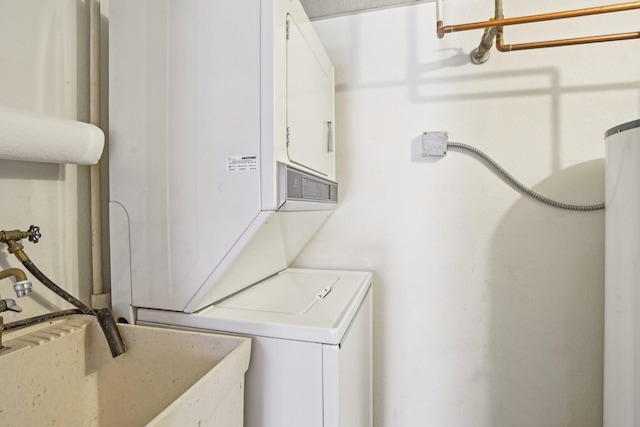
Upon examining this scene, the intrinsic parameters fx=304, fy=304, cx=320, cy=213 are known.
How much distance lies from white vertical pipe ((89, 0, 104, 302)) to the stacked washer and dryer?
20cm

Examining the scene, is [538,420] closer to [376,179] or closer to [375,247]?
[375,247]

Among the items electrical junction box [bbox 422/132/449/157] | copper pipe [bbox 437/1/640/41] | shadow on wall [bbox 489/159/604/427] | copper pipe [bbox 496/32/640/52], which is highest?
copper pipe [bbox 437/1/640/41]

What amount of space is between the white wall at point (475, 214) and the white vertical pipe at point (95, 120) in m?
1.14

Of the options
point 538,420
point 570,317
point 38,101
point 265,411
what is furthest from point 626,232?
point 38,101

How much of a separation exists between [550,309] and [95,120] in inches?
95.3

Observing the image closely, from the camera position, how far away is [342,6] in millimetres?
1864

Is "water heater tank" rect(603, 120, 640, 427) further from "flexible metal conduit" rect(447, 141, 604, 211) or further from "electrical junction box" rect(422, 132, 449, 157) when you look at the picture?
"electrical junction box" rect(422, 132, 449, 157)

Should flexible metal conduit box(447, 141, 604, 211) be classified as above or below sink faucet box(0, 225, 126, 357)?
above

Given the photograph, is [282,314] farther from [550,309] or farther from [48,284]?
[550,309]

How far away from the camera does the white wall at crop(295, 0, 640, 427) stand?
164 cm

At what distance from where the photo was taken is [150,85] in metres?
1.06

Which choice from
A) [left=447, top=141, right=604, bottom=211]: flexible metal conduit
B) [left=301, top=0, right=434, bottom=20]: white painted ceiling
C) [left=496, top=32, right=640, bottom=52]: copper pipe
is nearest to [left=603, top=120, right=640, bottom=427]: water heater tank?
[left=447, top=141, right=604, bottom=211]: flexible metal conduit

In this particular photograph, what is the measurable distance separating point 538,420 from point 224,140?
2179 mm

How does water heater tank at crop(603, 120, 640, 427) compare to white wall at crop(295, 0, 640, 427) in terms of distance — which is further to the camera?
white wall at crop(295, 0, 640, 427)
